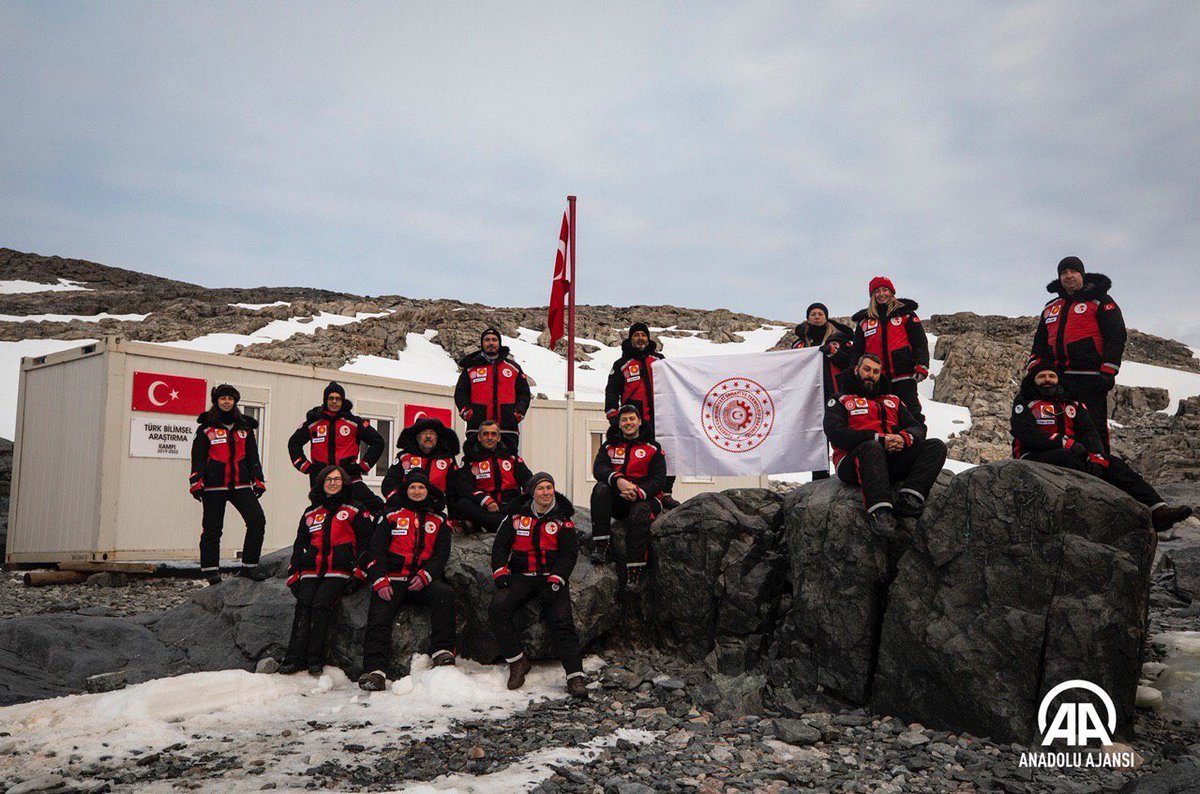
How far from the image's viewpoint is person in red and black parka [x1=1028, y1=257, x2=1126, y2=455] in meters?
7.59

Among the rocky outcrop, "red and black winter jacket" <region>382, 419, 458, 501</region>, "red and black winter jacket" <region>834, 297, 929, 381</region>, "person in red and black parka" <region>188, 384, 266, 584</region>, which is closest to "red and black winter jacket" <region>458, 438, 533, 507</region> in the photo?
"red and black winter jacket" <region>382, 419, 458, 501</region>

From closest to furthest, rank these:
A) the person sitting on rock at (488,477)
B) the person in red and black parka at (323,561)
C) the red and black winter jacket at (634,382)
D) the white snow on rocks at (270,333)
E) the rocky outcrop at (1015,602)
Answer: the rocky outcrop at (1015,602) → the person in red and black parka at (323,561) → the person sitting on rock at (488,477) → the red and black winter jacket at (634,382) → the white snow on rocks at (270,333)

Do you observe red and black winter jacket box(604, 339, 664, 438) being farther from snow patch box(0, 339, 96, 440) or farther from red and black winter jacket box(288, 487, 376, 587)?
snow patch box(0, 339, 96, 440)

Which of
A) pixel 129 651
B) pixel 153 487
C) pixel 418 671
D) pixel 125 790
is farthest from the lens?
pixel 153 487

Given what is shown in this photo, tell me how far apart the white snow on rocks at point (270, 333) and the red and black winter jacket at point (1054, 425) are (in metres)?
50.3

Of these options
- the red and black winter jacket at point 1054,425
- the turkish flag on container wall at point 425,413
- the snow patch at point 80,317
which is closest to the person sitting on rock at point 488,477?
the red and black winter jacket at point 1054,425

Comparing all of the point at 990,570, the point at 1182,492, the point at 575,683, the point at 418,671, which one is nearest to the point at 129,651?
the point at 418,671

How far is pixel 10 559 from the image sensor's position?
13219 mm

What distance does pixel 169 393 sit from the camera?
1257cm

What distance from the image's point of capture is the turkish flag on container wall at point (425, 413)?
1553 centimetres

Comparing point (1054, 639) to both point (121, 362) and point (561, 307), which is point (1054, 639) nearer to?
point (561, 307)

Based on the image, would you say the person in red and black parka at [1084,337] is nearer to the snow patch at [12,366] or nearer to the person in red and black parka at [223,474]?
the person in red and black parka at [223,474]

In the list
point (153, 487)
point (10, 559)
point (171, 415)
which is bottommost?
point (10, 559)

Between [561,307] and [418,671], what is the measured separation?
17.4ft
